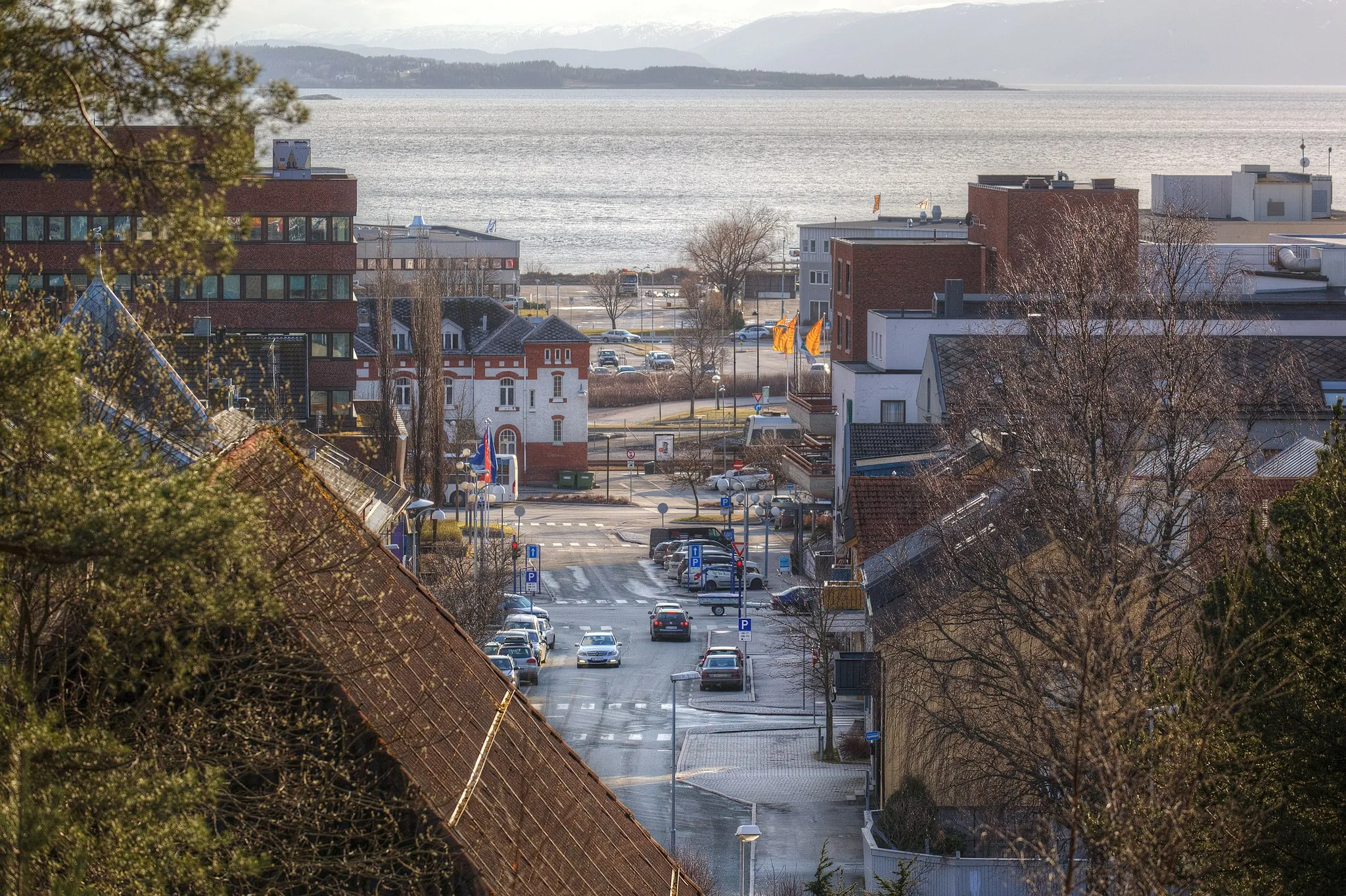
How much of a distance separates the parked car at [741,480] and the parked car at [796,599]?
50.9 ft

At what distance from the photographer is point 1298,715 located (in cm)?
1359

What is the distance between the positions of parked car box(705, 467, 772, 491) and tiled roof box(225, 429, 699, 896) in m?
55.0

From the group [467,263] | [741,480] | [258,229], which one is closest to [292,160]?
[258,229]

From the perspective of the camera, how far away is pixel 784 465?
58.9m

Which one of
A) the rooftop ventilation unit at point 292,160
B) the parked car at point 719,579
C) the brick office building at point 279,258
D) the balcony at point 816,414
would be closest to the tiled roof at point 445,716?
the brick office building at point 279,258

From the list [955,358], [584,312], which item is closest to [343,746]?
[955,358]

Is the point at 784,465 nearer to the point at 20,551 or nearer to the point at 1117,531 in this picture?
the point at 1117,531

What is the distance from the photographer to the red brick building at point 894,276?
63.6 m

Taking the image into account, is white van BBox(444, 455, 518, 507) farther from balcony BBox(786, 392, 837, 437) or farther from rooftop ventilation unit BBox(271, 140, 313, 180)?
rooftop ventilation unit BBox(271, 140, 313, 180)

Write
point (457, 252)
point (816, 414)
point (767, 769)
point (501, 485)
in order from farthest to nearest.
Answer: point (457, 252), point (501, 485), point (816, 414), point (767, 769)

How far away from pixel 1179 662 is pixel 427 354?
43.7m

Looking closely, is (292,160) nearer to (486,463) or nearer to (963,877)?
(486,463)

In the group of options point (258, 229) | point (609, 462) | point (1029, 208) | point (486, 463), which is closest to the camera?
point (258, 229)

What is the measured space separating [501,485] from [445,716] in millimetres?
52927
